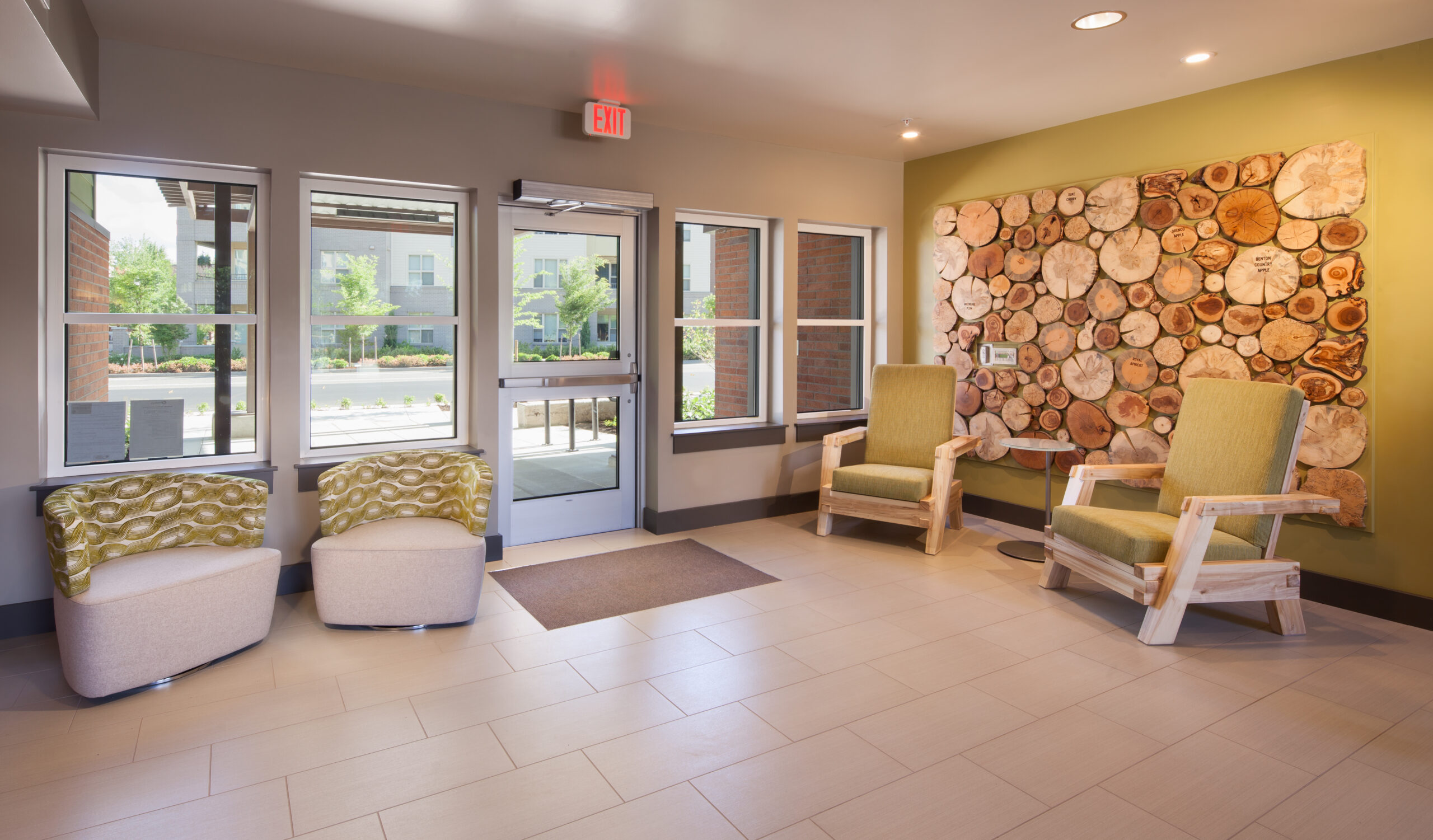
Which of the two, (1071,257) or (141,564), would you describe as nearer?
(141,564)

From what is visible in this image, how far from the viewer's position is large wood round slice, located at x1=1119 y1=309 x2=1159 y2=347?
15.6ft

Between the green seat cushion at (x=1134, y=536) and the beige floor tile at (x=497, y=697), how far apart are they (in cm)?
241

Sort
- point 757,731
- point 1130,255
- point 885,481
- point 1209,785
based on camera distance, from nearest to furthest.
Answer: point 1209,785
point 757,731
point 1130,255
point 885,481

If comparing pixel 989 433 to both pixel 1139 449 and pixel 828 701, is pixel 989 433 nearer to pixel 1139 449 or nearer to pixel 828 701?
pixel 1139 449

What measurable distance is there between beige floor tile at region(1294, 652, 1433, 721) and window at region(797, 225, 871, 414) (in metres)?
3.61

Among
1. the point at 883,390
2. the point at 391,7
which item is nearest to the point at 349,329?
the point at 391,7

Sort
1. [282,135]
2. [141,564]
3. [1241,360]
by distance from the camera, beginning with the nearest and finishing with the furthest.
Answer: [141,564], [282,135], [1241,360]

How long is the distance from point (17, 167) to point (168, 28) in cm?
87

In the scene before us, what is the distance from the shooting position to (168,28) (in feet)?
11.5

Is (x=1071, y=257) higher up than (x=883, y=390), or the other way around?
(x=1071, y=257)

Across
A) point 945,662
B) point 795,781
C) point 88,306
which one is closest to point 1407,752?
point 945,662

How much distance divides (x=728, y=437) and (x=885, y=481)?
115 cm

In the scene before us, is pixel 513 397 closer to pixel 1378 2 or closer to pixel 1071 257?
pixel 1071 257

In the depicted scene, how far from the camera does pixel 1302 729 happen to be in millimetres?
2762
